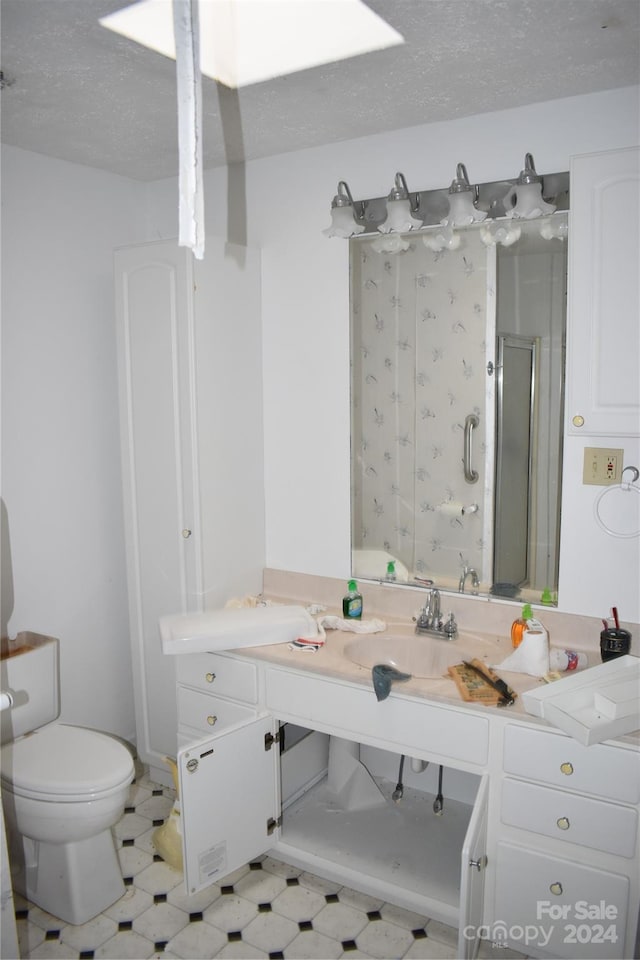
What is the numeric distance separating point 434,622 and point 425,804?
75cm

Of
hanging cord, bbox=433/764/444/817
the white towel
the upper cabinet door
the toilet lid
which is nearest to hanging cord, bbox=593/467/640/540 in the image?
the upper cabinet door

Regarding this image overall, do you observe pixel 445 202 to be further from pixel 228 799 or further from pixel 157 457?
pixel 228 799

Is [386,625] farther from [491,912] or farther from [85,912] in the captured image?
[85,912]

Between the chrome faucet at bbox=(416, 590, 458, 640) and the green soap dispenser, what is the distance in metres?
0.24

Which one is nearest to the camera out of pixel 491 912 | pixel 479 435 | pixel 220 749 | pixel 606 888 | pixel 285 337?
pixel 606 888

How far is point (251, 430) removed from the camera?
2.78 m

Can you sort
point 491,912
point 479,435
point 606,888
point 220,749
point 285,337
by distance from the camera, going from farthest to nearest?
point 285,337 → point 479,435 → point 220,749 → point 491,912 → point 606,888

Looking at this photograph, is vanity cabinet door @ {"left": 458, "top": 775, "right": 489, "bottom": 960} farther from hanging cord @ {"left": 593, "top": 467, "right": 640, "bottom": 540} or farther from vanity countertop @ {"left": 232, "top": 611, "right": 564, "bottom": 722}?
hanging cord @ {"left": 593, "top": 467, "right": 640, "bottom": 540}

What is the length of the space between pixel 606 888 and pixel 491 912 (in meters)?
0.35

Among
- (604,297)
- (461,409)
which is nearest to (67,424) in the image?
(461,409)

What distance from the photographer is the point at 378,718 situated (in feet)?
7.02

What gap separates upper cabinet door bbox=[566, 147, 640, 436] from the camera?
1862 millimetres

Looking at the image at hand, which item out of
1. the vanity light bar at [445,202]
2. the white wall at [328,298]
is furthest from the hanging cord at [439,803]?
the vanity light bar at [445,202]

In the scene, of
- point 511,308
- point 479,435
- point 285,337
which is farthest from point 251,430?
point 511,308
